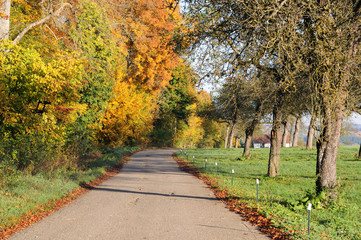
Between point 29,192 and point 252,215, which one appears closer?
point 252,215

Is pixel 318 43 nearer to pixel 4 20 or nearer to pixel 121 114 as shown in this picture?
pixel 4 20

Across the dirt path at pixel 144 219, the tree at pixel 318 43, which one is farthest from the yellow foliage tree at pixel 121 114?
the tree at pixel 318 43

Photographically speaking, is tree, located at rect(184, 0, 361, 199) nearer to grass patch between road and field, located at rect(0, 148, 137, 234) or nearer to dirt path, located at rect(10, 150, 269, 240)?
dirt path, located at rect(10, 150, 269, 240)

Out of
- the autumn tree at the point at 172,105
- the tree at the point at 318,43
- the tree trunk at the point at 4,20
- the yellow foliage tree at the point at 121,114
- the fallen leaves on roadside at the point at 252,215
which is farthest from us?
the autumn tree at the point at 172,105

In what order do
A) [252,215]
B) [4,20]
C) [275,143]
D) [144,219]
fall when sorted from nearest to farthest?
1. [144,219]
2. [252,215]
3. [4,20]
4. [275,143]

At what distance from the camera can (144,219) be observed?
852 cm

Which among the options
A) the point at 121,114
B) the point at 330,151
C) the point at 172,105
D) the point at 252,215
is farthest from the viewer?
the point at 172,105

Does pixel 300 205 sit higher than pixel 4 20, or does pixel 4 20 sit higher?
pixel 4 20

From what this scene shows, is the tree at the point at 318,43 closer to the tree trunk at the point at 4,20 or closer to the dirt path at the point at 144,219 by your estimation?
the dirt path at the point at 144,219

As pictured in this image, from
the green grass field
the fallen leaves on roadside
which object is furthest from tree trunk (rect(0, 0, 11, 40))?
the green grass field

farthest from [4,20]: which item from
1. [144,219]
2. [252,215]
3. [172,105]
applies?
[172,105]

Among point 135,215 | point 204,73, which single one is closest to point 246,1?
point 204,73

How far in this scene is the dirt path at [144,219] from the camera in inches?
283

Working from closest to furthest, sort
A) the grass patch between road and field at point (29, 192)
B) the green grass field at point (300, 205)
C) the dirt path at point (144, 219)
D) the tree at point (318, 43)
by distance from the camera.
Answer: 1. the dirt path at point (144, 219)
2. the green grass field at point (300, 205)
3. the grass patch between road and field at point (29, 192)
4. the tree at point (318, 43)
